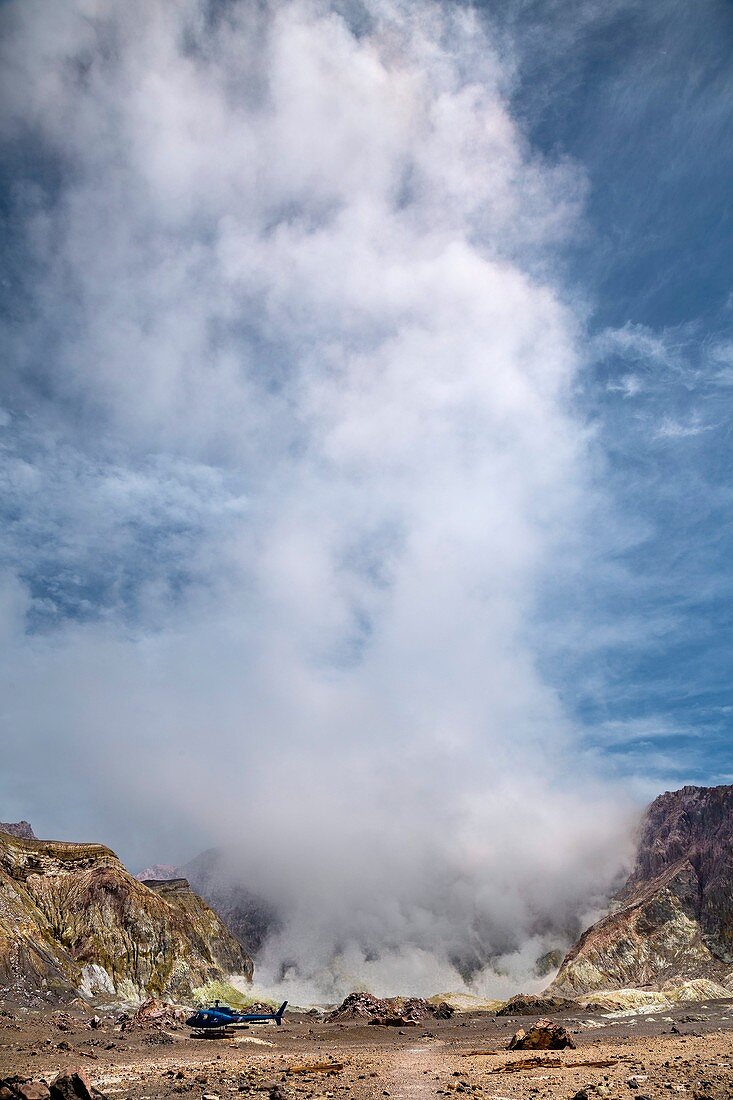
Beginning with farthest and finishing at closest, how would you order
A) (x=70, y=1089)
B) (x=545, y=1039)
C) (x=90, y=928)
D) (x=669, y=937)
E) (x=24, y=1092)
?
(x=669, y=937), (x=90, y=928), (x=545, y=1039), (x=70, y=1089), (x=24, y=1092)

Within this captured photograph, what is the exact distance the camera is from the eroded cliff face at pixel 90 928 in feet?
283

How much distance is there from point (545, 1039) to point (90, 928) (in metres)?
93.1

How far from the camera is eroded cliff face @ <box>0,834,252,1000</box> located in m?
86.2

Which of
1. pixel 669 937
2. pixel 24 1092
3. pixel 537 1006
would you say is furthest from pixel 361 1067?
pixel 669 937

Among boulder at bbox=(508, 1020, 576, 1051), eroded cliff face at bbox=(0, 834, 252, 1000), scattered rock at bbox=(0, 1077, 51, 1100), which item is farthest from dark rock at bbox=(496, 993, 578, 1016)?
scattered rock at bbox=(0, 1077, 51, 1100)

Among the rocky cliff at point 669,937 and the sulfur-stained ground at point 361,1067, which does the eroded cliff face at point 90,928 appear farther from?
the rocky cliff at point 669,937

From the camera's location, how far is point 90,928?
343 feet

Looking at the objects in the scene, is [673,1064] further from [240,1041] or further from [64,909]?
[64,909]

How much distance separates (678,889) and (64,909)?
153869 millimetres

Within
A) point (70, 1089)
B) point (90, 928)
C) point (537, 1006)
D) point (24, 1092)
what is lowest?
point (537, 1006)

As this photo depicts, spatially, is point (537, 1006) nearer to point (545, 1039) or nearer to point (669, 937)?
point (669, 937)

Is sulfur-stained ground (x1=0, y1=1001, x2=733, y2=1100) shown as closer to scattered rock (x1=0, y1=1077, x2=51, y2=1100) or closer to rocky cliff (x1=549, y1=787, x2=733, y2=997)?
scattered rock (x1=0, y1=1077, x2=51, y2=1100)

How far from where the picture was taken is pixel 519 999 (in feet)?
393

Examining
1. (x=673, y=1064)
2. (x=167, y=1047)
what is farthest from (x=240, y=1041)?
(x=673, y=1064)
